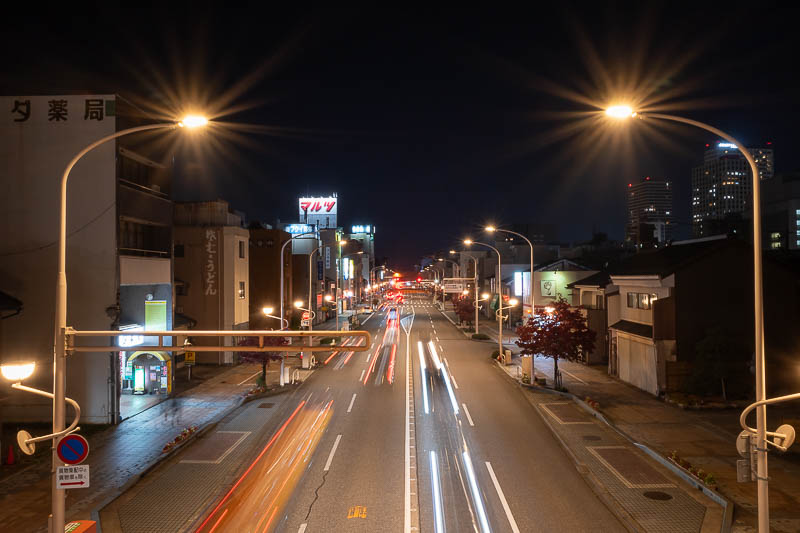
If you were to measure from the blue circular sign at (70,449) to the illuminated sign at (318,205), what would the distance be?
141197 millimetres

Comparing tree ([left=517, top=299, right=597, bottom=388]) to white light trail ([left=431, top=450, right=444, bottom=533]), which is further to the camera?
tree ([left=517, top=299, right=597, bottom=388])

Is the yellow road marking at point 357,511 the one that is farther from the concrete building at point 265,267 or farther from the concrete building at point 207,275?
the concrete building at point 265,267

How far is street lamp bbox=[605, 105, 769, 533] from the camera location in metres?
11.0

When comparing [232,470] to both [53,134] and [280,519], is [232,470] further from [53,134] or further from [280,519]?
[53,134]

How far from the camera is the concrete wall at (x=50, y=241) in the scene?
24016 mm

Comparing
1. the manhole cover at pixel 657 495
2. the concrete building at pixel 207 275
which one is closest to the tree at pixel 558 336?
the manhole cover at pixel 657 495

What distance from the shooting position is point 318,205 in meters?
151

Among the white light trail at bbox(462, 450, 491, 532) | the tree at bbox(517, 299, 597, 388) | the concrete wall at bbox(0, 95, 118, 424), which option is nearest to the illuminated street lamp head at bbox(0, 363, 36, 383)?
the white light trail at bbox(462, 450, 491, 532)

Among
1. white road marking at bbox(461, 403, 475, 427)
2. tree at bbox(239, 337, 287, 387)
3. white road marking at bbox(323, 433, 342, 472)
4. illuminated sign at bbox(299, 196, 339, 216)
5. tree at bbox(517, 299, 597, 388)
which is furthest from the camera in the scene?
illuminated sign at bbox(299, 196, 339, 216)

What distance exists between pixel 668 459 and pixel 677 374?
11589 millimetres

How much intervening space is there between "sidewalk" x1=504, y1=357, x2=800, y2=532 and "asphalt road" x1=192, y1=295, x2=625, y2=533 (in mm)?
3506

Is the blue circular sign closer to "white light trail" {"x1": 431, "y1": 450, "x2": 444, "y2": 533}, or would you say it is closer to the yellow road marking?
the yellow road marking

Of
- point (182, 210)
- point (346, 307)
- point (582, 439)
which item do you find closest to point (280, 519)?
point (582, 439)

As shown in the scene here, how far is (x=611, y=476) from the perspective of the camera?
16703 millimetres
